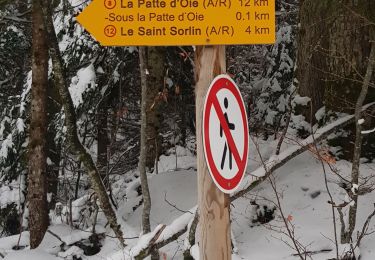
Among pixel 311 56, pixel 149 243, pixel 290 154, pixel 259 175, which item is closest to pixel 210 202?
pixel 149 243

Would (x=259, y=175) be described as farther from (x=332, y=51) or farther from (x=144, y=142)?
(x=332, y=51)

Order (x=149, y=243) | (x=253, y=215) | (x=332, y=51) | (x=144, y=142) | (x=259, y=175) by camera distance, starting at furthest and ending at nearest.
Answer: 1. (x=332, y=51)
2. (x=253, y=215)
3. (x=259, y=175)
4. (x=144, y=142)
5. (x=149, y=243)

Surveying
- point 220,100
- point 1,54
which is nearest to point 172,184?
point 220,100

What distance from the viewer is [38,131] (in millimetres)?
7930

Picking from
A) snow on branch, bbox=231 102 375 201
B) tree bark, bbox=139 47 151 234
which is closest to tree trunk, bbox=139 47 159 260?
tree bark, bbox=139 47 151 234

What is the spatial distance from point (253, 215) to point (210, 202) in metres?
Result: 3.75

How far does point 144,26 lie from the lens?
234cm

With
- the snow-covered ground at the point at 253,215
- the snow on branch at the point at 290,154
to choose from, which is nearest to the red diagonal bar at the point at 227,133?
the snow-covered ground at the point at 253,215

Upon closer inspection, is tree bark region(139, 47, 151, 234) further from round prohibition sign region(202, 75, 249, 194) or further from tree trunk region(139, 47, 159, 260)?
round prohibition sign region(202, 75, 249, 194)

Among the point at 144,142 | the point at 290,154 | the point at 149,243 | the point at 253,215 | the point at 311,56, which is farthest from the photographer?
the point at 311,56

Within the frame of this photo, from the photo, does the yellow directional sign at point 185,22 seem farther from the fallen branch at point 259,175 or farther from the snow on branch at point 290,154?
the snow on branch at point 290,154

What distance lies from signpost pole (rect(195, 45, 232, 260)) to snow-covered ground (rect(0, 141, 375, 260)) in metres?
2.62

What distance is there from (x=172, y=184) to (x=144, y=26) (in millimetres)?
4885

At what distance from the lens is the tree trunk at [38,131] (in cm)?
778
